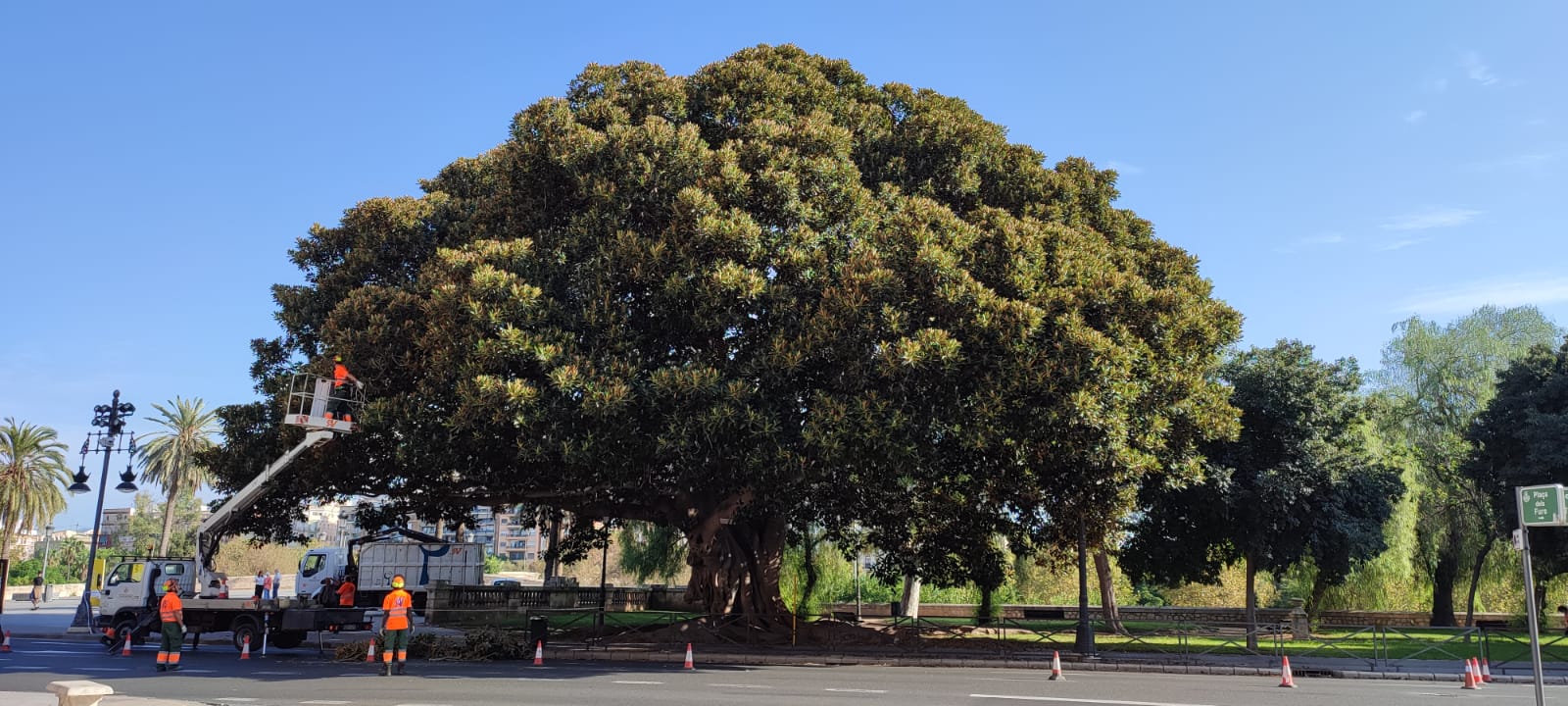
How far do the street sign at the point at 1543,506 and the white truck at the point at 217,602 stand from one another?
20.2 meters

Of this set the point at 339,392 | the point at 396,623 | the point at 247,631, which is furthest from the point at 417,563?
the point at 396,623

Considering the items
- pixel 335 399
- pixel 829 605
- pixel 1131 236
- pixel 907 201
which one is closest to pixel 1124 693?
pixel 907 201

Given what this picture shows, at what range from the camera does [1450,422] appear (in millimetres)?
36344

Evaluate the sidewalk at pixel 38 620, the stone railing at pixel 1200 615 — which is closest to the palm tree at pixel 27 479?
the sidewalk at pixel 38 620

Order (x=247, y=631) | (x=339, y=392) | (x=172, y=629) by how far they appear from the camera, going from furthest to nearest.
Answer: (x=247, y=631) < (x=339, y=392) < (x=172, y=629)

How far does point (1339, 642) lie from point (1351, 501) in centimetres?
398

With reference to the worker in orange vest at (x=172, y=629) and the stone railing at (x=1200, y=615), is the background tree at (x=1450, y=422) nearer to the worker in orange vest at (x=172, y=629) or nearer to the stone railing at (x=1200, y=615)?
the stone railing at (x=1200, y=615)

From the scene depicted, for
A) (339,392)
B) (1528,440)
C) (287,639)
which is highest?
(1528,440)

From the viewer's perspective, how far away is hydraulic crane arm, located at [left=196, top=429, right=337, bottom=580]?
2123cm

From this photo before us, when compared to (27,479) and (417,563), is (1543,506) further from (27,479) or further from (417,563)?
(27,479)

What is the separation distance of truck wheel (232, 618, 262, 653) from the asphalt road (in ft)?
8.06

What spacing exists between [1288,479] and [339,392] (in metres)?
23.7

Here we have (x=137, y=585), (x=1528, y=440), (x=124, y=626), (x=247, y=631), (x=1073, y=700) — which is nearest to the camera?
(x=1073, y=700)

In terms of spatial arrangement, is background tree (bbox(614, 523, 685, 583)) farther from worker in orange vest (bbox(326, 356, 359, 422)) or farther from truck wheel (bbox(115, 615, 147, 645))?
worker in orange vest (bbox(326, 356, 359, 422))
